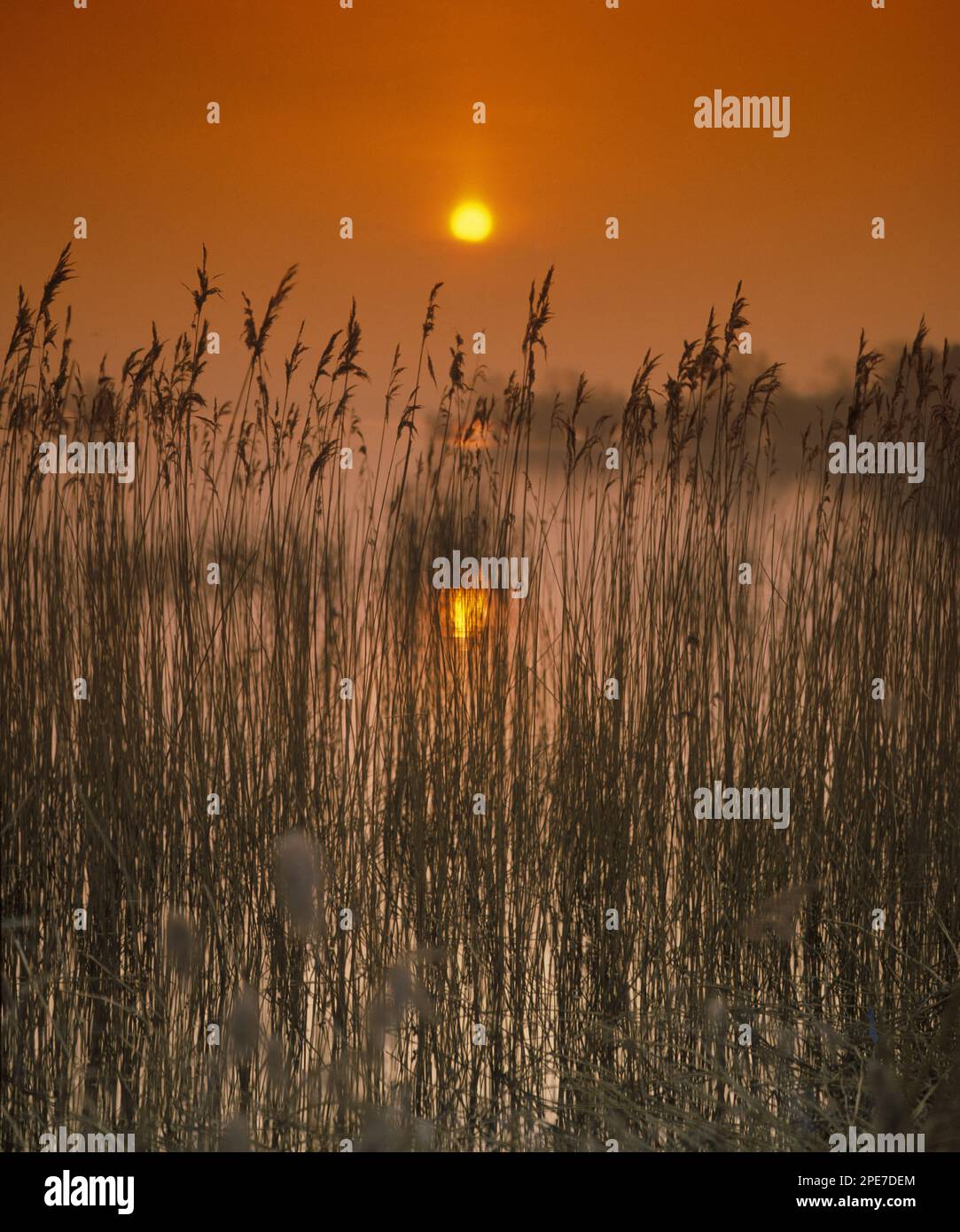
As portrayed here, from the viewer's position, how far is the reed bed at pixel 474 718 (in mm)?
2158

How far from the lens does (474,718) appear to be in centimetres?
230

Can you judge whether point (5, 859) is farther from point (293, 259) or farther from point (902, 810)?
point (902, 810)

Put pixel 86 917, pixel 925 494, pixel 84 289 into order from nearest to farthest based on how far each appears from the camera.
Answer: pixel 86 917, pixel 84 289, pixel 925 494

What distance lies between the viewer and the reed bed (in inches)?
85.0

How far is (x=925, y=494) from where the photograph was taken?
2.48 meters

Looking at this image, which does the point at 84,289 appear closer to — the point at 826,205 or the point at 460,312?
the point at 460,312
